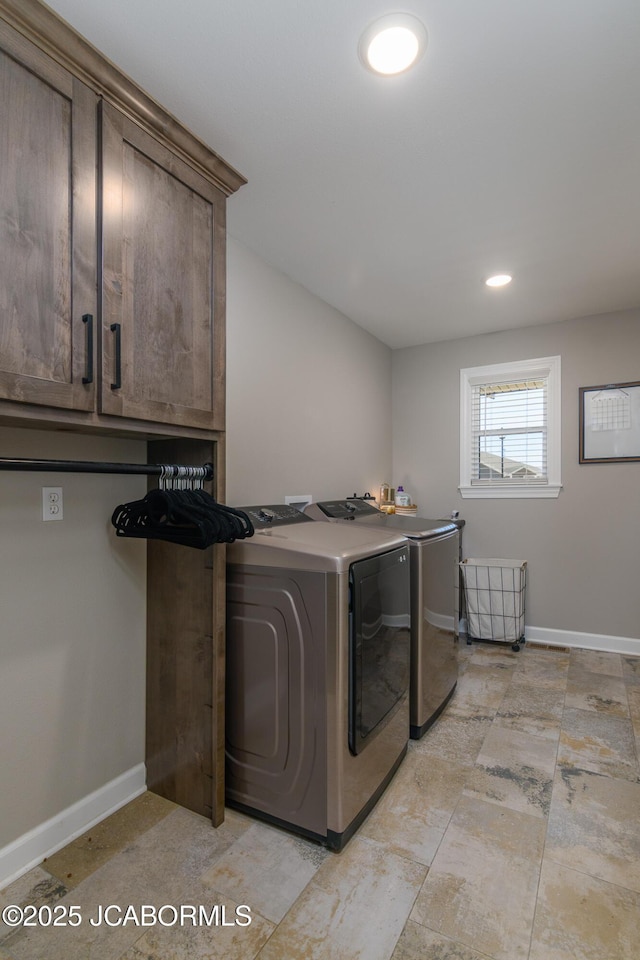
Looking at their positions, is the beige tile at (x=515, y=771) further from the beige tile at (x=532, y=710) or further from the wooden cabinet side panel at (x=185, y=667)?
the wooden cabinet side panel at (x=185, y=667)

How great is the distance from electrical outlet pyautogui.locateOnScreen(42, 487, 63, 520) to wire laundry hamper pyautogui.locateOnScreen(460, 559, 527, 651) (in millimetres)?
2892

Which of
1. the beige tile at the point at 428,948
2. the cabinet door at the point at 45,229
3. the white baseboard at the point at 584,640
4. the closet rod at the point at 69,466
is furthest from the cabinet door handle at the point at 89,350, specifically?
the white baseboard at the point at 584,640

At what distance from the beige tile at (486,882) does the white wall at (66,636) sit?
3.89 feet

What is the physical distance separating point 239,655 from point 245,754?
366mm

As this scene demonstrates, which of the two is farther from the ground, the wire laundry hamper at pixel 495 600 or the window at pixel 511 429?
the window at pixel 511 429

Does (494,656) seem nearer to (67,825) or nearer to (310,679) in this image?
(310,679)

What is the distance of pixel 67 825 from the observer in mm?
1647

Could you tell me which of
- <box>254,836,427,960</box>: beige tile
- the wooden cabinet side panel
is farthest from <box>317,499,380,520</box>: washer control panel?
<box>254,836,427,960</box>: beige tile

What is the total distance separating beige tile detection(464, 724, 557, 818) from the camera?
1.89 meters

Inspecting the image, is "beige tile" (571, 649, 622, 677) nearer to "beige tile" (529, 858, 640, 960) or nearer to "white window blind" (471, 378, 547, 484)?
"white window blind" (471, 378, 547, 484)

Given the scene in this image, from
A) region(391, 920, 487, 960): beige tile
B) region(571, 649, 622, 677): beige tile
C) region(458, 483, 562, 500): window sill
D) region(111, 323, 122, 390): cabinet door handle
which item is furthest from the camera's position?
region(458, 483, 562, 500): window sill

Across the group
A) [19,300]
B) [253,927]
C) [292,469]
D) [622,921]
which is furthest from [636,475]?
[19,300]

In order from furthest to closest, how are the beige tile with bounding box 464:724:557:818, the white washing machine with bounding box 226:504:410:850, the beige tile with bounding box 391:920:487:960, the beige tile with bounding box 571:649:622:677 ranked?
the beige tile with bounding box 571:649:622:677 → the beige tile with bounding box 464:724:557:818 → the white washing machine with bounding box 226:504:410:850 → the beige tile with bounding box 391:920:487:960

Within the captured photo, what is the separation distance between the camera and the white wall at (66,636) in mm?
1503
